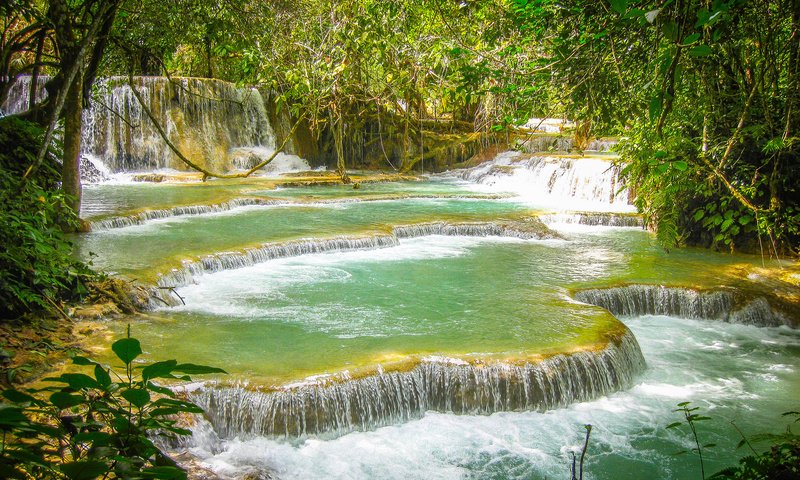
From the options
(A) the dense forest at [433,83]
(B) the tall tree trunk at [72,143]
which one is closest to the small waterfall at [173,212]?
(B) the tall tree trunk at [72,143]

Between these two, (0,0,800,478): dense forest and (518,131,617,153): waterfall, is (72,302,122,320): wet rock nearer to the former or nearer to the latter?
(0,0,800,478): dense forest

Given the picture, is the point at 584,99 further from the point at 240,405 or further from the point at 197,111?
the point at 197,111

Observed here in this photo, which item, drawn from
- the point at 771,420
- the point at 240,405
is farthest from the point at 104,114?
the point at 771,420

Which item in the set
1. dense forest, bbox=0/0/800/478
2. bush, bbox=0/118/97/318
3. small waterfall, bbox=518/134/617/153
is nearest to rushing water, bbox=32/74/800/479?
dense forest, bbox=0/0/800/478

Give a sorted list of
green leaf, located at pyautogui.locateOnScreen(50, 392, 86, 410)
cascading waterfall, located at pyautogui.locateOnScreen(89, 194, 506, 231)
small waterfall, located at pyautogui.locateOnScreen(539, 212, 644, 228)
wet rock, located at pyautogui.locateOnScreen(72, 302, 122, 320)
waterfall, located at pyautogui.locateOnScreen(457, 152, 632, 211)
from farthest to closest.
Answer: waterfall, located at pyautogui.locateOnScreen(457, 152, 632, 211) < small waterfall, located at pyautogui.locateOnScreen(539, 212, 644, 228) < cascading waterfall, located at pyautogui.locateOnScreen(89, 194, 506, 231) < wet rock, located at pyautogui.locateOnScreen(72, 302, 122, 320) < green leaf, located at pyautogui.locateOnScreen(50, 392, 86, 410)

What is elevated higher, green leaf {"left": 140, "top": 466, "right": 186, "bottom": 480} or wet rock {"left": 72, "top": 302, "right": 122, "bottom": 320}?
green leaf {"left": 140, "top": 466, "right": 186, "bottom": 480}

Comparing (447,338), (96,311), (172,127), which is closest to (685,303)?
(447,338)

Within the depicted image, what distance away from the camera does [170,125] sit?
19453 millimetres

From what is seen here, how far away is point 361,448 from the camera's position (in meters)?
4.87

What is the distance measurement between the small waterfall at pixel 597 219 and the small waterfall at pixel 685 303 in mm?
4576

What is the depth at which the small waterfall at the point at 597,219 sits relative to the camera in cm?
1238

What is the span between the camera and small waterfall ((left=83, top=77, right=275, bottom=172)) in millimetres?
18094

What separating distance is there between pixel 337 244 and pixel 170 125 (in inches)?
472

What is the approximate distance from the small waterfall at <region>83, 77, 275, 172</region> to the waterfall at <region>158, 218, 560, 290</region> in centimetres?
843
